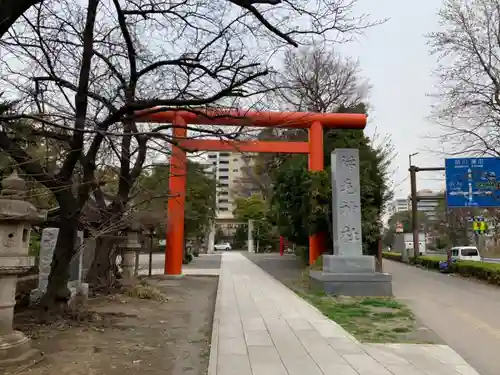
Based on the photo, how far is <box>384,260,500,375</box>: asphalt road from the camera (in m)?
6.13

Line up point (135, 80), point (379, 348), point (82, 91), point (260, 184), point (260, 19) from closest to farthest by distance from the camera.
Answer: point (379, 348) < point (260, 19) < point (82, 91) < point (135, 80) < point (260, 184)

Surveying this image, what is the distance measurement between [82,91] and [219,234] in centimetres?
6176

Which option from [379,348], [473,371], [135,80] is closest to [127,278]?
[135,80]

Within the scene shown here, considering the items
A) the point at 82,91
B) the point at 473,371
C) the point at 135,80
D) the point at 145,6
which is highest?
the point at 145,6

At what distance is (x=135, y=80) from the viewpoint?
8.30 metres

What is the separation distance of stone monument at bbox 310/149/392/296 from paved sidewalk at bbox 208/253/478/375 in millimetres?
3054

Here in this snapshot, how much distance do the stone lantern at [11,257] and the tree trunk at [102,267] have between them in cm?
602

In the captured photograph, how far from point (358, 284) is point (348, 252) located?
1.02 m

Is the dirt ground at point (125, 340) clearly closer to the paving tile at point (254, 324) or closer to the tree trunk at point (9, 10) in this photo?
the paving tile at point (254, 324)

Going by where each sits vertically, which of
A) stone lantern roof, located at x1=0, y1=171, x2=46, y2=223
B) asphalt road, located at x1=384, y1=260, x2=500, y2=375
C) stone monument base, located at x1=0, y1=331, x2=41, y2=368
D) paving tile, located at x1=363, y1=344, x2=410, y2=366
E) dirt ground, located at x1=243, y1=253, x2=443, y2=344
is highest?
stone lantern roof, located at x1=0, y1=171, x2=46, y2=223

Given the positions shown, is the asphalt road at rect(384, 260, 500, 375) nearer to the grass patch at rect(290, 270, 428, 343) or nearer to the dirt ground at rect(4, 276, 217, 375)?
the grass patch at rect(290, 270, 428, 343)

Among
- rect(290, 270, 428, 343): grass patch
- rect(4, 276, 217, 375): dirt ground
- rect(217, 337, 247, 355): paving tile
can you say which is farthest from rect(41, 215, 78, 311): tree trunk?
rect(290, 270, 428, 343): grass patch

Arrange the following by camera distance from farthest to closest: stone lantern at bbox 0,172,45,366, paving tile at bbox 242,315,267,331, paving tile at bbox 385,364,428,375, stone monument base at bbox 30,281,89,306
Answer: stone monument base at bbox 30,281,89,306, paving tile at bbox 242,315,267,331, stone lantern at bbox 0,172,45,366, paving tile at bbox 385,364,428,375

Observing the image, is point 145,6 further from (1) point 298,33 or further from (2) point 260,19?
(1) point 298,33
